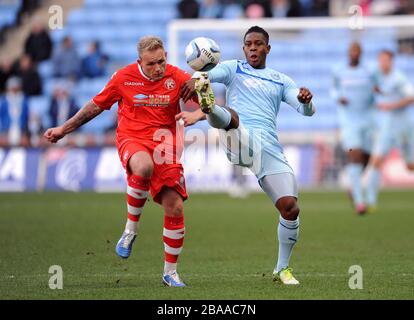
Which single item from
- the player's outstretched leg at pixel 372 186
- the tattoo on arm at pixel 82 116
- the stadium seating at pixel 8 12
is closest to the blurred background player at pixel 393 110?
the player's outstretched leg at pixel 372 186

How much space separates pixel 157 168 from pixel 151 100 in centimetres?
63

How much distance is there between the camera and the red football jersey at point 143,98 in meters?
9.31

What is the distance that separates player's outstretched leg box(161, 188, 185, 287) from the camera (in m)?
9.17

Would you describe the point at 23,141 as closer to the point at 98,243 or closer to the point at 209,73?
the point at 98,243

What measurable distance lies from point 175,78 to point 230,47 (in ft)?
44.2

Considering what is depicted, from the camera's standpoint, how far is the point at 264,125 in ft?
31.3

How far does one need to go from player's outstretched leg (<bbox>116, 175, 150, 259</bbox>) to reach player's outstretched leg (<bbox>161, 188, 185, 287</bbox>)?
20 cm

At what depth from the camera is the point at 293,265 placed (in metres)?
11.0

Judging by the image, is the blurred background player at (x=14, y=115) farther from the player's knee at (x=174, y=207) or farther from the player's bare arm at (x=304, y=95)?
the player's bare arm at (x=304, y=95)

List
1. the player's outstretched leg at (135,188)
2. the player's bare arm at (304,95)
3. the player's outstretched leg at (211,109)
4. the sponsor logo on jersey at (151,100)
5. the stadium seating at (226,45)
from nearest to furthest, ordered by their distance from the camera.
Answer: the player's outstretched leg at (211,109) < the player's bare arm at (304,95) < the player's outstretched leg at (135,188) < the sponsor logo on jersey at (151,100) < the stadium seating at (226,45)

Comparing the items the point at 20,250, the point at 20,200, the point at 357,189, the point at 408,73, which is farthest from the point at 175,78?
the point at 408,73

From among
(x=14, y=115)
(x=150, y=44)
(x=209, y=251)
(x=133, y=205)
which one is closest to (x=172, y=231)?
(x=133, y=205)

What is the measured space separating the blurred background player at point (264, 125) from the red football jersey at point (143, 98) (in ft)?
1.21

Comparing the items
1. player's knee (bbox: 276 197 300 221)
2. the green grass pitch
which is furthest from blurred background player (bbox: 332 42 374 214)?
player's knee (bbox: 276 197 300 221)
